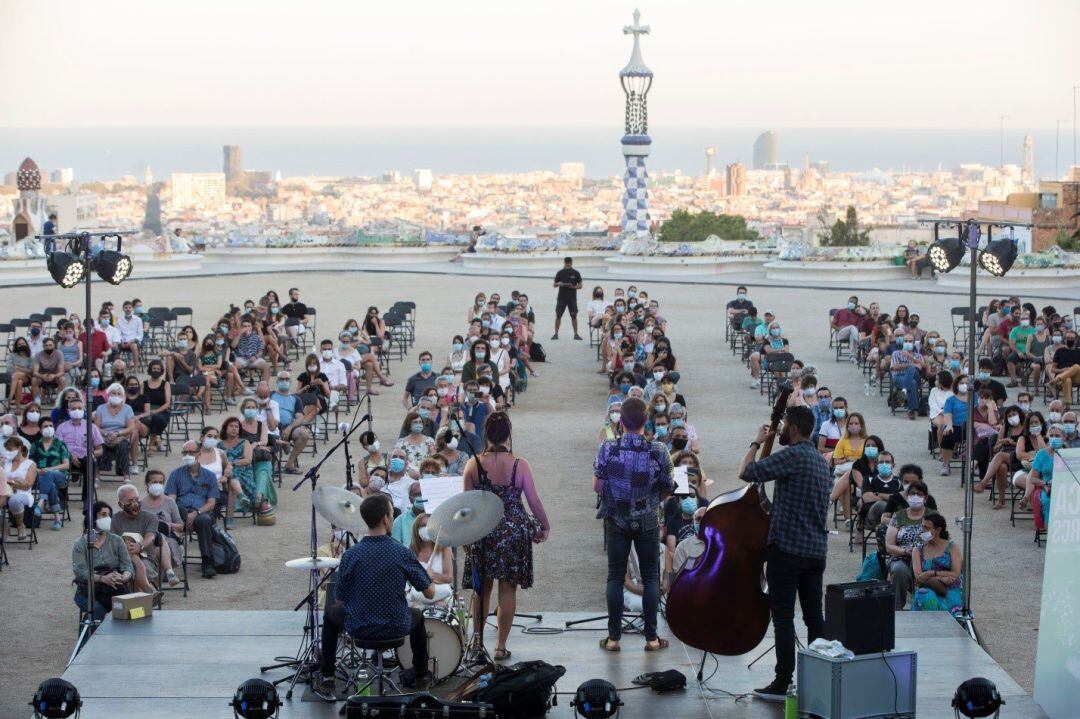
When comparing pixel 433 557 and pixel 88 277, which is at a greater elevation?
pixel 88 277

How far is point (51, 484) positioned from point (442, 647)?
676cm

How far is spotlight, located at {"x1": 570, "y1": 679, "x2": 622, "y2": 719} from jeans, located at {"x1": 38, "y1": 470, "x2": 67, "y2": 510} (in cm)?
768

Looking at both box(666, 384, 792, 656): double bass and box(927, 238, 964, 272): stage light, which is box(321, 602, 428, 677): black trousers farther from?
box(927, 238, 964, 272): stage light

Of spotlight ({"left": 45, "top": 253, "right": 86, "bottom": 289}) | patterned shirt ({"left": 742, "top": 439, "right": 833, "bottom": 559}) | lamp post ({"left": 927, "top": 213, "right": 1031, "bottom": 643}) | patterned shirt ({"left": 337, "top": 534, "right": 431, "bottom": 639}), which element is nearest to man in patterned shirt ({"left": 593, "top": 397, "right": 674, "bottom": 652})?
patterned shirt ({"left": 742, "top": 439, "right": 833, "bottom": 559})

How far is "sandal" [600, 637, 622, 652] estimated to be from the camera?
31.5 feet

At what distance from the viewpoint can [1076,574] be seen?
9.05 m

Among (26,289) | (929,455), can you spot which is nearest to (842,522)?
(929,455)

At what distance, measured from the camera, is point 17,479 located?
13.9m

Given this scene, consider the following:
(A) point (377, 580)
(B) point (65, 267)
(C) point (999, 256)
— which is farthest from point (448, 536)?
(C) point (999, 256)

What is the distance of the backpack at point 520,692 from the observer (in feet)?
27.7

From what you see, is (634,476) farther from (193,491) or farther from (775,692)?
(193,491)

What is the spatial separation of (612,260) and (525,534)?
30.9 meters

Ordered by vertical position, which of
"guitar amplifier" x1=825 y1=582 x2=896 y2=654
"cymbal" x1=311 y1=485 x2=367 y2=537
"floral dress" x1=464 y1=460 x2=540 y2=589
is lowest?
"guitar amplifier" x1=825 y1=582 x2=896 y2=654

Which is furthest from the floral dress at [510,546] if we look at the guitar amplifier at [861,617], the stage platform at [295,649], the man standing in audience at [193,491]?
the man standing in audience at [193,491]
